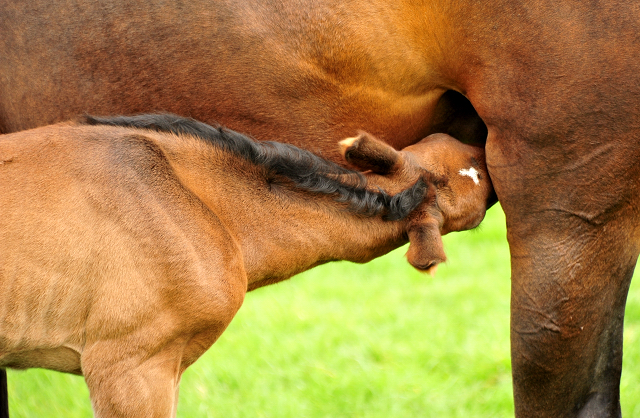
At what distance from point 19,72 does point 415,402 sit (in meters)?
2.96

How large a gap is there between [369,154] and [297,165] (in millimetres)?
299

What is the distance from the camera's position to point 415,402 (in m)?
4.75

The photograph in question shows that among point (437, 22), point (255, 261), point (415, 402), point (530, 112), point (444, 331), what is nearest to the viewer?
point (530, 112)

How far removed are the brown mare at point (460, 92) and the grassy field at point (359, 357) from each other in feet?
6.16

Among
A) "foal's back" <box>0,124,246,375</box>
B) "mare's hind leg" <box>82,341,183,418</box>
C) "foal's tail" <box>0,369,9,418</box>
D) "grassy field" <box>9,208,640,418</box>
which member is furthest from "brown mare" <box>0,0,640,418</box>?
"grassy field" <box>9,208,640,418</box>

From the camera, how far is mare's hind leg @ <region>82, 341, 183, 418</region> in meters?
2.74

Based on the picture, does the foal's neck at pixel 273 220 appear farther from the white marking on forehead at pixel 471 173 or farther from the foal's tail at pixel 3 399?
the foal's tail at pixel 3 399

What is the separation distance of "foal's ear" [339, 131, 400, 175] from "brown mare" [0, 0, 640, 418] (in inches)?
6.7

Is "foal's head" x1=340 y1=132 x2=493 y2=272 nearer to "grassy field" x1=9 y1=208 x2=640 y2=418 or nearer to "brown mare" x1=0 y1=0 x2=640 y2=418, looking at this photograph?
"brown mare" x1=0 y1=0 x2=640 y2=418

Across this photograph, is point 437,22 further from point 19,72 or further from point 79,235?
point 19,72

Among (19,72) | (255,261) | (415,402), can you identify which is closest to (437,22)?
(255,261)

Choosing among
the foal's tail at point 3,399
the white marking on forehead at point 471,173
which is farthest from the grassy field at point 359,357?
the white marking on forehead at point 471,173

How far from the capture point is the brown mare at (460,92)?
2660 mm

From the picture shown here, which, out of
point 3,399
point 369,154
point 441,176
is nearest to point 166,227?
point 369,154
